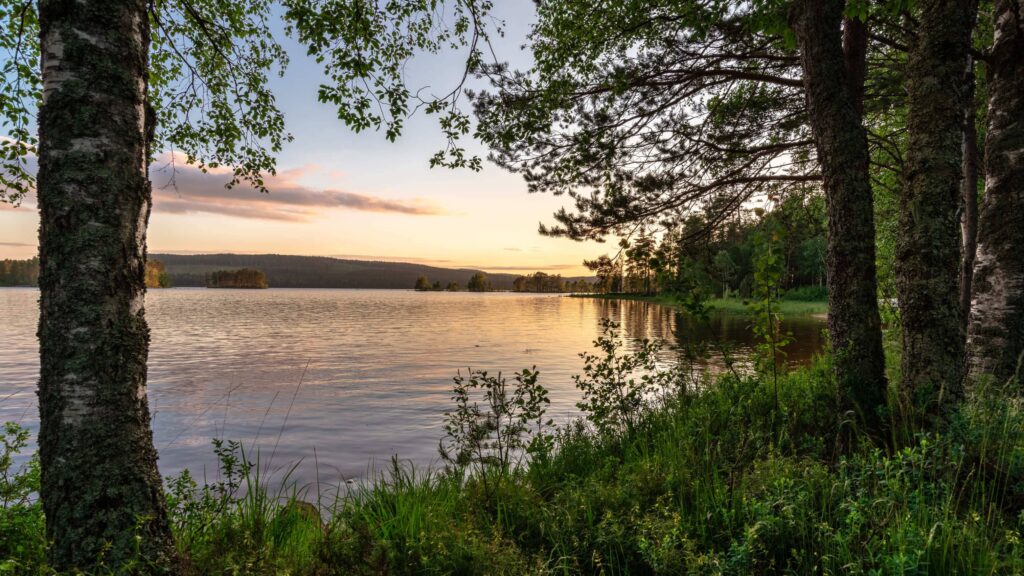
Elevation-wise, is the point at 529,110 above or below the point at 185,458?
above

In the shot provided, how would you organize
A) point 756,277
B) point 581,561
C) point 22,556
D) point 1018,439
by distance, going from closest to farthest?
point 22,556 < point 581,561 < point 1018,439 < point 756,277

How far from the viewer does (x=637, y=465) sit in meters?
4.86

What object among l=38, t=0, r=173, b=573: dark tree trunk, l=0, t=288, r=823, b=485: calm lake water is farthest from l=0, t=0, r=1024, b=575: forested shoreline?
l=0, t=288, r=823, b=485: calm lake water

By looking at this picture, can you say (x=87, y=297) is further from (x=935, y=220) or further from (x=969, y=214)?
(x=969, y=214)

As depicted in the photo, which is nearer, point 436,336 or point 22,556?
point 22,556

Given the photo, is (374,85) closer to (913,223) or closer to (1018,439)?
(913,223)

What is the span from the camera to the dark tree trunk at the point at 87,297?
8.51 feet

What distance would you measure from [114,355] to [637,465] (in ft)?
14.8

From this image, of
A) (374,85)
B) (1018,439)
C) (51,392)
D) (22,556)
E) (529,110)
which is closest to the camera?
(51,392)

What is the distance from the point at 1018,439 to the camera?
404 cm

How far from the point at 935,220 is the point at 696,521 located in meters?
4.04

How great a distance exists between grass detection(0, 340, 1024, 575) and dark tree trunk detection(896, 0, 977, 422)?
0.42 m

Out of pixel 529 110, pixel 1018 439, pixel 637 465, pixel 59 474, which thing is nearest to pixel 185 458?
pixel 59 474

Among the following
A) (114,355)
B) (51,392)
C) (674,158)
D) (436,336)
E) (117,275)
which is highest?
(674,158)
